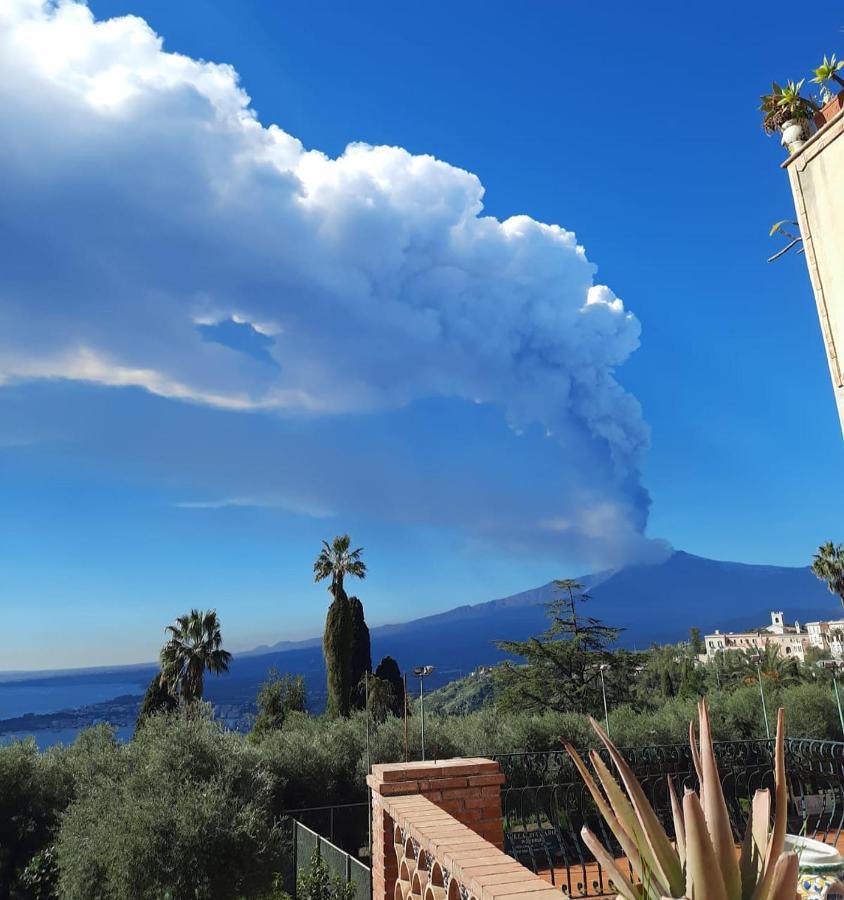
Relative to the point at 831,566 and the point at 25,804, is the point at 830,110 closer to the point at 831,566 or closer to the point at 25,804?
the point at 25,804

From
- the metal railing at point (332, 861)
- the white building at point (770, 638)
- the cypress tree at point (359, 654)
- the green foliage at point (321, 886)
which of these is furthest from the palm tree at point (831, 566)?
the white building at point (770, 638)

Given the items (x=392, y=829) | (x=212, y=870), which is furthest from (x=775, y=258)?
(x=212, y=870)

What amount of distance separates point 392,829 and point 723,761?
29.9 feet

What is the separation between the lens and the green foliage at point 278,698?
29.8 metres

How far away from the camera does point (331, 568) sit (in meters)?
30.9

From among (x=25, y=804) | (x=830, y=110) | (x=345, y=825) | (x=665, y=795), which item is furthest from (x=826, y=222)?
(x=25, y=804)

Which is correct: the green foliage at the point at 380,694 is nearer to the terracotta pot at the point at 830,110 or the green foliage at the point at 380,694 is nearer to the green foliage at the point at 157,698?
the green foliage at the point at 157,698

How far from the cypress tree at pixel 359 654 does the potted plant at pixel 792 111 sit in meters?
24.9

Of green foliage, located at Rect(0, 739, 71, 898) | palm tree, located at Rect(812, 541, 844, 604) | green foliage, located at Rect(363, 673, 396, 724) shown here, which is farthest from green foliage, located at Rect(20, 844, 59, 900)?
palm tree, located at Rect(812, 541, 844, 604)

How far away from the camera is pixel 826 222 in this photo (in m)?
6.20

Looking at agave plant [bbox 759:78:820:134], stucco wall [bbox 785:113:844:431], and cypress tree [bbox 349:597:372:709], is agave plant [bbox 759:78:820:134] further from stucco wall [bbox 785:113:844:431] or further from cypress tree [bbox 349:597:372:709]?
cypress tree [bbox 349:597:372:709]

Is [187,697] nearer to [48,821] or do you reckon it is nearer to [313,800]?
[313,800]

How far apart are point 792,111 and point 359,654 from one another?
94.2 ft

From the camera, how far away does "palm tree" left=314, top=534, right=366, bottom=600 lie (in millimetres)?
30766
